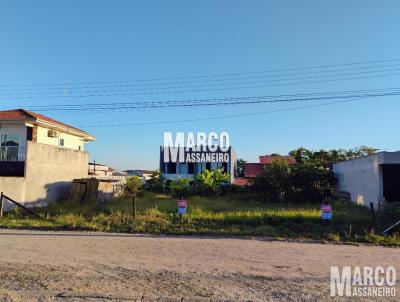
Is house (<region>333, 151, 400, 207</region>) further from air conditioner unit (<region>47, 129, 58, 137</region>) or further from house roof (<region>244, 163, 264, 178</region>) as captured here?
house roof (<region>244, 163, 264, 178</region>)

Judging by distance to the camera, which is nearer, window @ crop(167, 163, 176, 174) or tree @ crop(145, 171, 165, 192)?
tree @ crop(145, 171, 165, 192)

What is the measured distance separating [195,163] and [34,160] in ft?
67.3

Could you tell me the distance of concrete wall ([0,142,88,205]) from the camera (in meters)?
21.7

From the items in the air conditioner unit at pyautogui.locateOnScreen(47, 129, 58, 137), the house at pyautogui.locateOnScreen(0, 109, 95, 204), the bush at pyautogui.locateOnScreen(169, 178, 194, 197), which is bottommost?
the bush at pyautogui.locateOnScreen(169, 178, 194, 197)

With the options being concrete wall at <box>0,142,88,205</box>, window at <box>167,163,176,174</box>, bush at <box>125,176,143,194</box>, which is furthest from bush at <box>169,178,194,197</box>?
window at <box>167,163,176,174</box>

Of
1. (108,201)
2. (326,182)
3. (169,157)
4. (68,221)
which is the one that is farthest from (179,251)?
(169,157)

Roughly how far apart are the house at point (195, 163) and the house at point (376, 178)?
1805 centimetres

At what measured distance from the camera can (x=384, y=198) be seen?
63.9ft

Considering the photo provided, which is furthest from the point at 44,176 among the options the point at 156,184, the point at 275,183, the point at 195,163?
the point at 195,163

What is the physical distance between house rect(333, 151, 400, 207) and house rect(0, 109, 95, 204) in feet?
62.9

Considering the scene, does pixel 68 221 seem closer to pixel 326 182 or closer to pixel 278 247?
pixel 278 247

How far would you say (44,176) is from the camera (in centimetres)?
2406

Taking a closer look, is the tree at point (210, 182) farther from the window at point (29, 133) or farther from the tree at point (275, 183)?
the window at point (29, 133)

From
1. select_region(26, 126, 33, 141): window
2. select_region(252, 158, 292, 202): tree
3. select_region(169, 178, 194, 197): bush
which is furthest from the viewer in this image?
select_region(169, 178, 194, 197): bush
